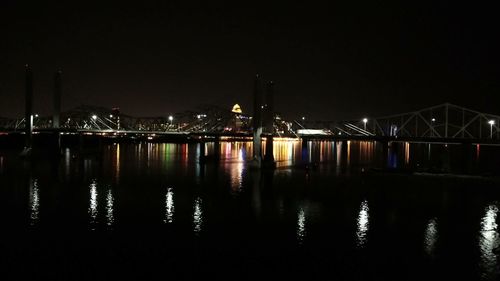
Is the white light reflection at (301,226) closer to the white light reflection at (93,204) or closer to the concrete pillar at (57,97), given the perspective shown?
the white light reflection at (93,204)

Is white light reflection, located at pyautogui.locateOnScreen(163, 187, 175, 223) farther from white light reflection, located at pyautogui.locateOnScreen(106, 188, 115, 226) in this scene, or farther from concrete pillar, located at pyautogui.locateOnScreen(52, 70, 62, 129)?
concrete pillar, located at pyautogui.locateOnScreen(52, 70, 62, 129)

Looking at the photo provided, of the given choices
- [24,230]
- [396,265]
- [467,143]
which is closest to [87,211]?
[24,230]

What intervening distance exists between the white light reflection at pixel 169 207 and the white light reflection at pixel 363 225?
24.1 ft

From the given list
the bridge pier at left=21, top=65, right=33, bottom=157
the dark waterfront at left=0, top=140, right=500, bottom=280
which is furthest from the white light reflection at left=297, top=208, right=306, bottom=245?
the bridge pier at left=21, top=65, right=33, bottom=157

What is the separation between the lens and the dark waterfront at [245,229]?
45.6 ft

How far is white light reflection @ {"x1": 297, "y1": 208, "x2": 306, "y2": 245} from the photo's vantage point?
1715cm

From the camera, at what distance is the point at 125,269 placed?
13.7 meters

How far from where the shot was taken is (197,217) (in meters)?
20.3

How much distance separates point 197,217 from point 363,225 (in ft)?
22.1

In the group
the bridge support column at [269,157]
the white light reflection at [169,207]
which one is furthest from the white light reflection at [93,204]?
the bridge support column at [269,157]

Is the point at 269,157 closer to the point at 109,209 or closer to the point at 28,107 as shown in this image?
the point at 109,209

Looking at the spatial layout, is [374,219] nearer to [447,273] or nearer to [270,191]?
[447,273]

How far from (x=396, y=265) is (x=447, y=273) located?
55.2 inches

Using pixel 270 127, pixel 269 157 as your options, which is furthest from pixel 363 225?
pixel 270 127
